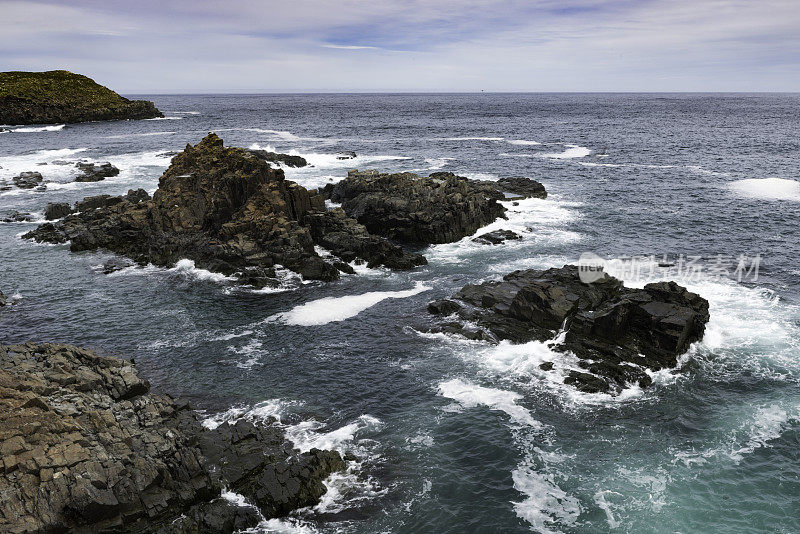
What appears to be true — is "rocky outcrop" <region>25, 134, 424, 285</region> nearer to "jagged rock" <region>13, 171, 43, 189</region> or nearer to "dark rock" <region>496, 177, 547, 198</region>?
"jagged rock" <region>13, 171, 43, 189</region>

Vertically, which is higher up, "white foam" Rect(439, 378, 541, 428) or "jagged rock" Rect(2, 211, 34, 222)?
"jagged rock" Rect(2, 211, 34, 222)

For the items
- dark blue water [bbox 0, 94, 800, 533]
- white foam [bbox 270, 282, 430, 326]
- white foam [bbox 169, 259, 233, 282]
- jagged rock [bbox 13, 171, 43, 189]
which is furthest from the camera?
jagged rock [bbox 13, 171, 43, 189]

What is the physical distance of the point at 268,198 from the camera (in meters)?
54.5

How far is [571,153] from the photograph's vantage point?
407 ft

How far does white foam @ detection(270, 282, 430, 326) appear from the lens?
42.3 metres

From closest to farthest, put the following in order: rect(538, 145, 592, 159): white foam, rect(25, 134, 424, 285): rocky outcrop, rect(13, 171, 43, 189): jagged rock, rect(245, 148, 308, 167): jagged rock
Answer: rect(25, 134, 424, 285): rocky outcrop < rect(13, 171, 43, 189): jagged rock < rect(245, 148, 308, 167): jagged rock < rect(538, 145, 592, 159): white foam

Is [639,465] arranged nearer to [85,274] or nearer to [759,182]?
[85,274]

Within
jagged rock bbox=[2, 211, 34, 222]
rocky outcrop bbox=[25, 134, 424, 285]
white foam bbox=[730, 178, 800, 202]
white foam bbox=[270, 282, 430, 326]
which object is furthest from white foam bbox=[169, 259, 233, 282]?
white foam bbox=[730, 178, 800, 202]

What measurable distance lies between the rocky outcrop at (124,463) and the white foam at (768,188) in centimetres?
8201

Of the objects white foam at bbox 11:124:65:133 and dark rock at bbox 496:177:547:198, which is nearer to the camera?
dark rock at bbox 496:177:547:198

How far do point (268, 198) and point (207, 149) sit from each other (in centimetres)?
1130

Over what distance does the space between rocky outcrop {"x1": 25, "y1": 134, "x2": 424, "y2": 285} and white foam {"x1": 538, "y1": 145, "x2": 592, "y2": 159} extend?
75.6m

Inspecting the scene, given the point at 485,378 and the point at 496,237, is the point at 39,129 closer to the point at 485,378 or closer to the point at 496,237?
the point at 496,237

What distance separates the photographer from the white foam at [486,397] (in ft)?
100.0
